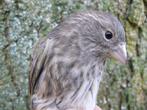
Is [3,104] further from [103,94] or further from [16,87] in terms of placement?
[103,94]

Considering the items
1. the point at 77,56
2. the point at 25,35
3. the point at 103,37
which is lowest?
the point at 25,35

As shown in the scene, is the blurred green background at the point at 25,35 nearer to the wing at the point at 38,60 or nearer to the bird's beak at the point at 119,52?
the wing at the point at 38,60

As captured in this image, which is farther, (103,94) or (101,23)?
(103,94)

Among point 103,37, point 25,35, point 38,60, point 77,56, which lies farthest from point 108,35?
point 25,35

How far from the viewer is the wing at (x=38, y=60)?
521 centimetres

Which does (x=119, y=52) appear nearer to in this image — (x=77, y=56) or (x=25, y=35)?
(x=77, y=56)

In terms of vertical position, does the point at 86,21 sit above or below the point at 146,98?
above

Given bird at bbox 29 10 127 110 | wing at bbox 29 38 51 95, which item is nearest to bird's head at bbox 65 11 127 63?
bird at bbox 29 10 127 110

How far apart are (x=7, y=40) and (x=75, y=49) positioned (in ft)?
2.25

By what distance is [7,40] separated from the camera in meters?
5.63

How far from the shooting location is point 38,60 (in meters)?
5.26

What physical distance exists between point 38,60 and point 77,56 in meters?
0.28

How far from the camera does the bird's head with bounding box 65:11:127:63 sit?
16.6 feet

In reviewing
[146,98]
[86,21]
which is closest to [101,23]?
[86,21]
